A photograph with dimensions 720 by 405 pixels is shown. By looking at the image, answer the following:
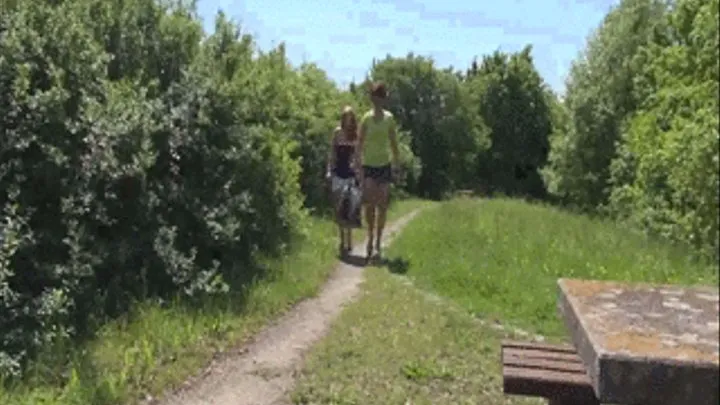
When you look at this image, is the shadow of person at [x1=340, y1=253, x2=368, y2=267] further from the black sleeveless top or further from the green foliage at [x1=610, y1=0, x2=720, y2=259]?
the green foliage at [x1=610, y1=0, x2=720, y2=259]

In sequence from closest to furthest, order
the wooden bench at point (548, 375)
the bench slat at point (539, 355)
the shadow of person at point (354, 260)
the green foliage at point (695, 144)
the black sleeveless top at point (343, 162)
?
the green foliage at point (695, 144), the wooden bench at point (548, 375), the bench slat at point (539, 355), the shadow of person at point (354, 260), the black sleeveless top at point (343, 162)

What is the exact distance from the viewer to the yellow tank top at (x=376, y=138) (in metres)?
11.7

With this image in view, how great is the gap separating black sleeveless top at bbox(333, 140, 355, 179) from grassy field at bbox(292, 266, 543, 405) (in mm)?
3966

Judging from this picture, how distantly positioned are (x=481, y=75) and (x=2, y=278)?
74.4m

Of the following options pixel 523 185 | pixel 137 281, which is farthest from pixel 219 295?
pixel 523 185

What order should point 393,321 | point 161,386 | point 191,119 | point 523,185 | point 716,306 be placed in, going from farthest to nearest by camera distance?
point 523,185, point 191,119, point 393,321, point 161,386, point 716,306

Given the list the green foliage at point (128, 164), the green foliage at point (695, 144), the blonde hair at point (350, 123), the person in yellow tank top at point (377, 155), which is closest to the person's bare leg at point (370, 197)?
the person in yellow tank top at point (377, 155)

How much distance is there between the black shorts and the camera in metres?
12.1

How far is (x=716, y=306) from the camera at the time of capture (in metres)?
1.54

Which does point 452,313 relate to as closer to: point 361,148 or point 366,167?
point 361,148

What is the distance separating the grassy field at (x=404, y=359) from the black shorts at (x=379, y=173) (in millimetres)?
2795

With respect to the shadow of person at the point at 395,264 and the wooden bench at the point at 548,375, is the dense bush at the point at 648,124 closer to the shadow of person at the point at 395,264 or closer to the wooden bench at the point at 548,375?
the wooden bench at the point at 548,375

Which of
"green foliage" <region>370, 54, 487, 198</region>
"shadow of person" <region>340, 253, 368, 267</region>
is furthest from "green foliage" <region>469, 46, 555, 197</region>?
"shadow of person" <region>340, 253, 368, 267</region>

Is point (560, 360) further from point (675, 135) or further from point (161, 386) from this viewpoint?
point (161, 386)
